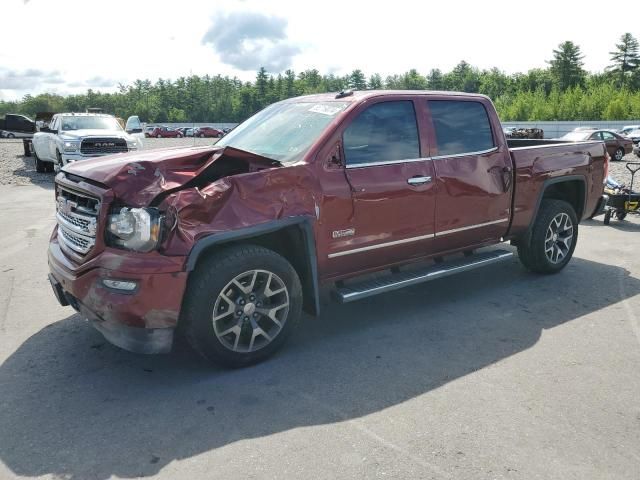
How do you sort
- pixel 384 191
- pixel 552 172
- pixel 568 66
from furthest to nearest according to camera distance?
pixel 568 66 < pixel 552 172 < pixel 384 191

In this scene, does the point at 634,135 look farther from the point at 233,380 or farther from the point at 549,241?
the point at 233,380

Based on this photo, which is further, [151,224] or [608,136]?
[608,136]

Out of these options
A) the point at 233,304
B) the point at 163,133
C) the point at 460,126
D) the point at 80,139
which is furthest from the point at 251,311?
the point at 163,133

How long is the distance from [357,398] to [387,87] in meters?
118

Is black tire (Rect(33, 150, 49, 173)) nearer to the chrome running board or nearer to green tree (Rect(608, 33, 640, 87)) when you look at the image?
the chrome running board

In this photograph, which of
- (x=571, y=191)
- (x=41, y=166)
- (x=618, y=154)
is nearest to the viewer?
(x=571, y=191)

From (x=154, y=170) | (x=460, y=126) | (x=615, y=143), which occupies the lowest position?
(x=615, y=143)

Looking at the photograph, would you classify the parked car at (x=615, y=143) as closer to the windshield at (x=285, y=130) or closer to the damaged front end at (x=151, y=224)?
the windshield at (x=285, y=130)

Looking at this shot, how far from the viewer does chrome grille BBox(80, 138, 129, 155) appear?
14148 millimetres

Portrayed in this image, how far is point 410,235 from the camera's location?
15.4 feet

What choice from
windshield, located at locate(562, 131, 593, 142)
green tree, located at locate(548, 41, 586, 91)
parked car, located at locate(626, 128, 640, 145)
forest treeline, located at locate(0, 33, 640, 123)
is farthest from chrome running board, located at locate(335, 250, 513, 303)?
green tree, located at locate(548, 41, 586, 91)

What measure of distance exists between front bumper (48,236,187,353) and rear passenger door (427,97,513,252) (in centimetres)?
247

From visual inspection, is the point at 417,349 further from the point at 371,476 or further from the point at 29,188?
the point at 29,188

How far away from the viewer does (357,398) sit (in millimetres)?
3504
